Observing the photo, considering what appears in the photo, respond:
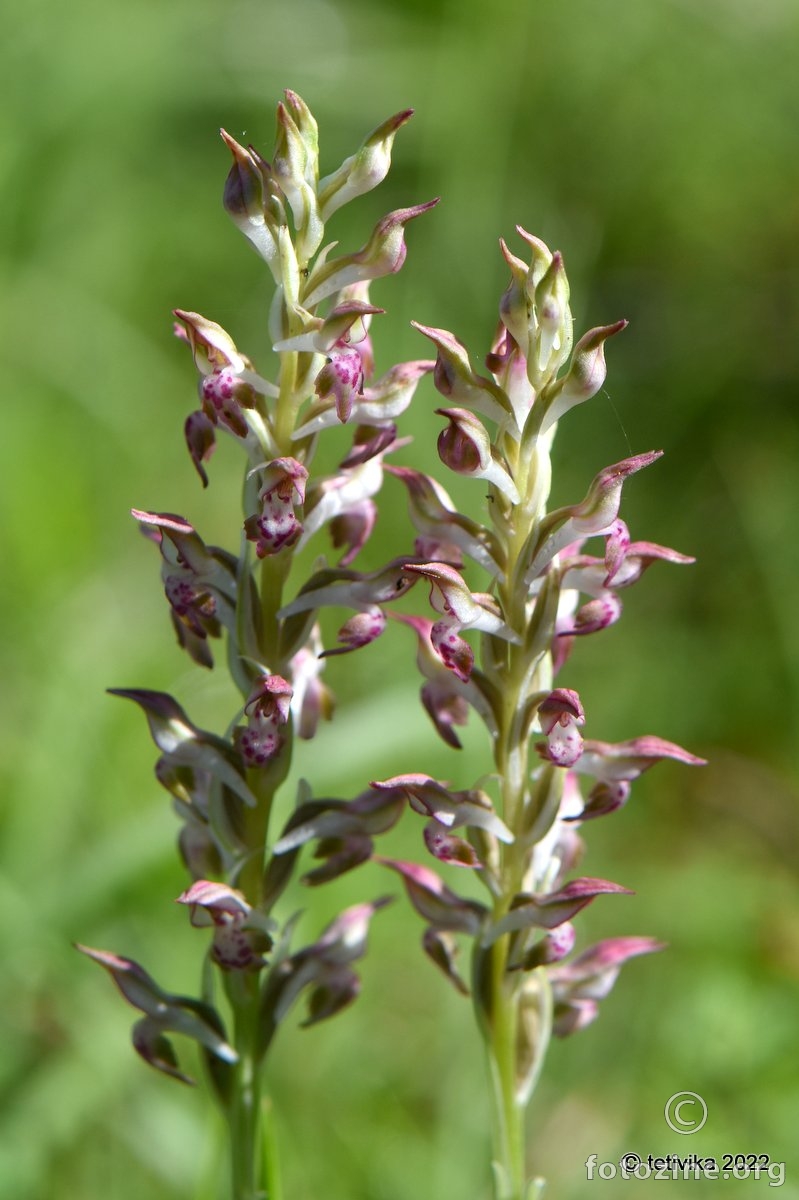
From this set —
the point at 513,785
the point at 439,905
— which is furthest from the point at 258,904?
the point at 513,785

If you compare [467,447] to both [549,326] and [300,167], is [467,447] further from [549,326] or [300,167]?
[300,167]

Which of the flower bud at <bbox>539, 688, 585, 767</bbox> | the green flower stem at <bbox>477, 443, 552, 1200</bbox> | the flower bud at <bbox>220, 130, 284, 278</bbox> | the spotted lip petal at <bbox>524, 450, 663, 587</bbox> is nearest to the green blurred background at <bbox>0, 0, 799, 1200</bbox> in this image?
the green flower stem at <bbox>477, 443, 552, 1200</bbox>

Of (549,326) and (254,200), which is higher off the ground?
(254,200)

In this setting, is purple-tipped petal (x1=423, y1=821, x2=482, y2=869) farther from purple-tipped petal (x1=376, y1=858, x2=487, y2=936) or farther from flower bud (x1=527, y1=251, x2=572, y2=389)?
flower bud (x1=527, y1=251, x2=572, y2=389)

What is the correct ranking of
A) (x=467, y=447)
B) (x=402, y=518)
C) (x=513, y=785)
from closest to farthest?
(x=467, y=447)
(x=513, y=785)
(x=402, y=518)

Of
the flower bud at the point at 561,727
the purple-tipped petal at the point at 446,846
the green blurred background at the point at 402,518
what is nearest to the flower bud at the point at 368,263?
the flower bud at the point at 561,727

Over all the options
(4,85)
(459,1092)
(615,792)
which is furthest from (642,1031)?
(4,85)
